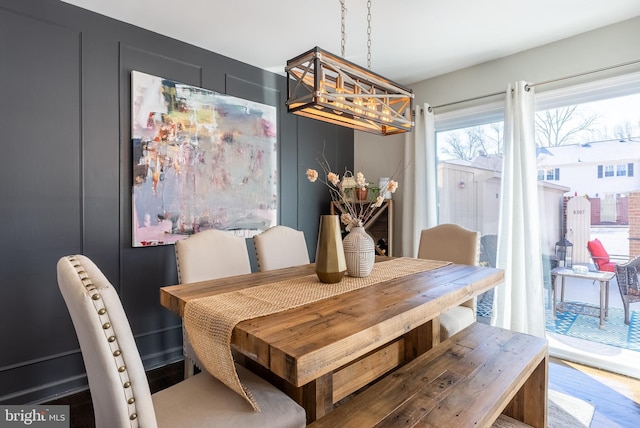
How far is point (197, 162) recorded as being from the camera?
280cm

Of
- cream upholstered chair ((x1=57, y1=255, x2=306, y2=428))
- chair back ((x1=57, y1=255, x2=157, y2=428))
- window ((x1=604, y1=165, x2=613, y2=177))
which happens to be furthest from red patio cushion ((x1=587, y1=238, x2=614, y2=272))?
chair back ((x1=57, y1=255, x2=157, y2=428))

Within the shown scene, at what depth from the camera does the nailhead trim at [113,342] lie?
33.8 inches

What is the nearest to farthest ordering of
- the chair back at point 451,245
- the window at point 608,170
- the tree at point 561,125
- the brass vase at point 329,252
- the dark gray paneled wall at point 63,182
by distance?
the brass vase at point 329,252 → the dark gray paneled wall at point 63,182 → the chair back at point 451,245 → the window at point 608,170 → the tree at point 561,125

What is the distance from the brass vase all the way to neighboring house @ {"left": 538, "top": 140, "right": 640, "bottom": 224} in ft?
7.19

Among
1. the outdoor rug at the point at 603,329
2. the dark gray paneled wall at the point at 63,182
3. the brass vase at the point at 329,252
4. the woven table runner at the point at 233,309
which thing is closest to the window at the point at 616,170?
the outdoor rug at the point at 603,329

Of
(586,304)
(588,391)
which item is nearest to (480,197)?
(586,304)

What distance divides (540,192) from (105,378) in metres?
3.21

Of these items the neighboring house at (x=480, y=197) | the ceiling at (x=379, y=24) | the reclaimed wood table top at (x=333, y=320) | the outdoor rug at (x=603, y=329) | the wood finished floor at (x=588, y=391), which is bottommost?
the wood finished floor at (x=588, y=391)

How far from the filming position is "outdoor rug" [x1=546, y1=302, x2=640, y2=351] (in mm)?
2539

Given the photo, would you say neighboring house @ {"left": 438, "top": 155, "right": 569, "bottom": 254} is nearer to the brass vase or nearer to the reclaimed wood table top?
the reclaimed wood table top

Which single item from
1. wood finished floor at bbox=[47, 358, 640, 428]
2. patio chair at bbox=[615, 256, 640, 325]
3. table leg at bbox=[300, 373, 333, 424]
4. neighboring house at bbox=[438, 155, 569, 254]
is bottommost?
wood finished floor at bbox=[47, 358, 640, 428]

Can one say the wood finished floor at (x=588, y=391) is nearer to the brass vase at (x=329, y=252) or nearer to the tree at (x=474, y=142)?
the brass vase at (x=329, y=252)

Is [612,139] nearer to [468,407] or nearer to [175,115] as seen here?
[468,407]

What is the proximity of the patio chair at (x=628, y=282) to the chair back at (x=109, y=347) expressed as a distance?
10.5ft
